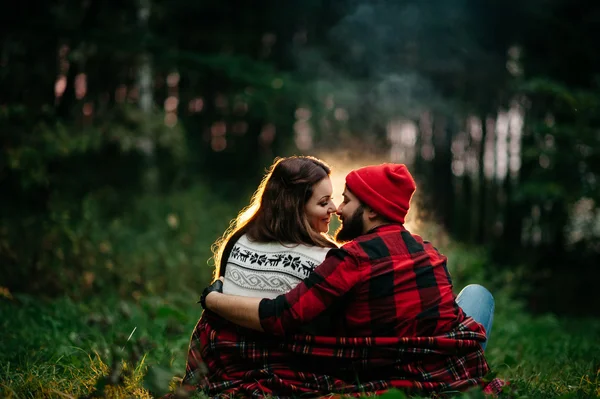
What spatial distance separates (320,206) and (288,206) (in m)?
0.17

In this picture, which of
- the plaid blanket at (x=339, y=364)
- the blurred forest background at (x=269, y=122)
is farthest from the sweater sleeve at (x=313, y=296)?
the blurred forest background at (x=269, y=122)

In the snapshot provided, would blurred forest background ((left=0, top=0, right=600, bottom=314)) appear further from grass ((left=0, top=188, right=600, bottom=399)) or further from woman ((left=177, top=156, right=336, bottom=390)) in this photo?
woman ((left=177, top=156, right=336, bottom=390))

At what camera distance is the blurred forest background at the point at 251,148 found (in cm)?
514

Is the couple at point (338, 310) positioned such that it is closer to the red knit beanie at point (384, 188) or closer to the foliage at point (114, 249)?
the red knit beanie at point (384, 188)

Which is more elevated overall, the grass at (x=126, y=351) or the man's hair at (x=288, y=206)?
the man's hair at (x=288, y=206)

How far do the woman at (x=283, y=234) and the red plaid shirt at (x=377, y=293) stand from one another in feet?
0.66

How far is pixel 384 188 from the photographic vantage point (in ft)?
9.57

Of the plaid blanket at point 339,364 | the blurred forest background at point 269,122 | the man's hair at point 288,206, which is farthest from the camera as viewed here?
the blurred forest background at point 269,122

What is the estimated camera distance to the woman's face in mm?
3111

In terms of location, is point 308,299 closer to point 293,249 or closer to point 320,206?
point 293,249

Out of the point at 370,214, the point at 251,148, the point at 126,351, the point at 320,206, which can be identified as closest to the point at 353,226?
the point at 370,214

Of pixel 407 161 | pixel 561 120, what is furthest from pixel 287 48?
pixel 561 120

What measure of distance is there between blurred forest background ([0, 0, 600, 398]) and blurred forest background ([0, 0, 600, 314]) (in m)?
0.04

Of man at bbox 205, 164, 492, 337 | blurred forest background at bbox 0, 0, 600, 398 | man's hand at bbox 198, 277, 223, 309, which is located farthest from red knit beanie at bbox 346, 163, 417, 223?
blurred forest background at bbox 0, 0, 600, 398
